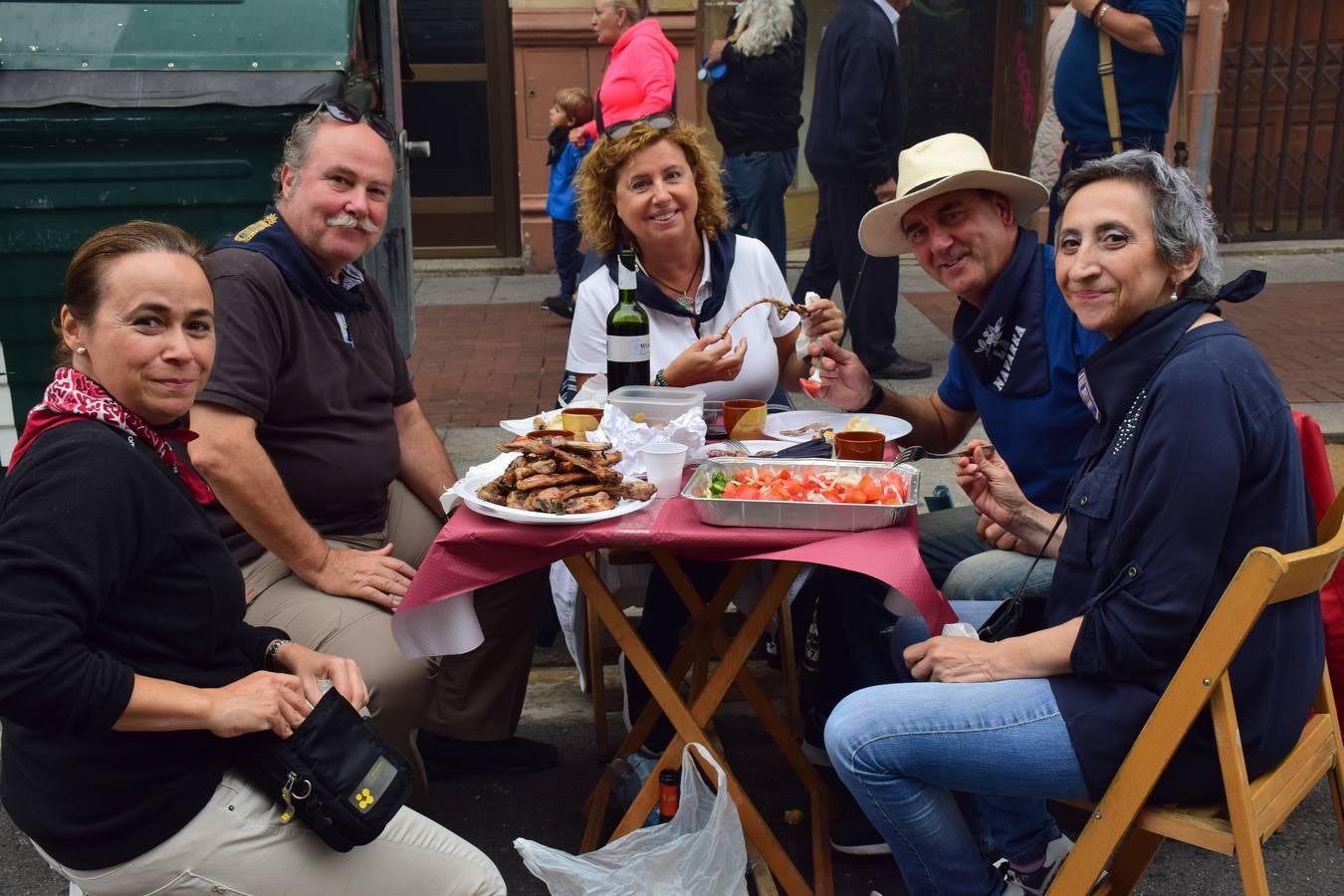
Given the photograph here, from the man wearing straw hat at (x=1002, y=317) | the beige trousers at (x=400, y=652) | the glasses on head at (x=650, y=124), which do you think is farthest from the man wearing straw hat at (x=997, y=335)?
the beige trousers at (x=400, y=652)

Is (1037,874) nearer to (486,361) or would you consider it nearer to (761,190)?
(486,361)

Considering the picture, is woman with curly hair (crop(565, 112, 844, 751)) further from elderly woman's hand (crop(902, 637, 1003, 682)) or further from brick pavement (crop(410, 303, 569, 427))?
brick pavement (crop(410, 303, 569, 427))

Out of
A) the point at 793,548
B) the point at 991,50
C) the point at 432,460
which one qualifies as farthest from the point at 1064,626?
the point at 991,50

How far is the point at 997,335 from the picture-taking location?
2986 millimetres

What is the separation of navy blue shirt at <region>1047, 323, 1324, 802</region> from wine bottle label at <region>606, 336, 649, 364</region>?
132 cm

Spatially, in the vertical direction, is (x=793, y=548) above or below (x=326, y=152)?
below

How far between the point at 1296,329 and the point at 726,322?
5098 millimetres

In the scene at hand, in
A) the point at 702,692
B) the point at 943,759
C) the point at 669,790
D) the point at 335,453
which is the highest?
the point at 335,453

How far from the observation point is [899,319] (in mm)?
7898

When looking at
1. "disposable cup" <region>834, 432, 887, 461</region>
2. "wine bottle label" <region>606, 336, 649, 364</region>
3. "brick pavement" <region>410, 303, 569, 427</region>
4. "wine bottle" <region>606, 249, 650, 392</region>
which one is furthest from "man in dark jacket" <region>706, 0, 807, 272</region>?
"disposable cup" <region>834, 432, 887, 461</region>

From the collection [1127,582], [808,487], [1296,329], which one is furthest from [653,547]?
[1296,329]

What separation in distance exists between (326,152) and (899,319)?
5.35 m

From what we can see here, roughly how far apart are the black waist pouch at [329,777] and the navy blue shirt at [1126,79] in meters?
4.31

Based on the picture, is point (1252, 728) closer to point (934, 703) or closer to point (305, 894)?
point (934, 703)
